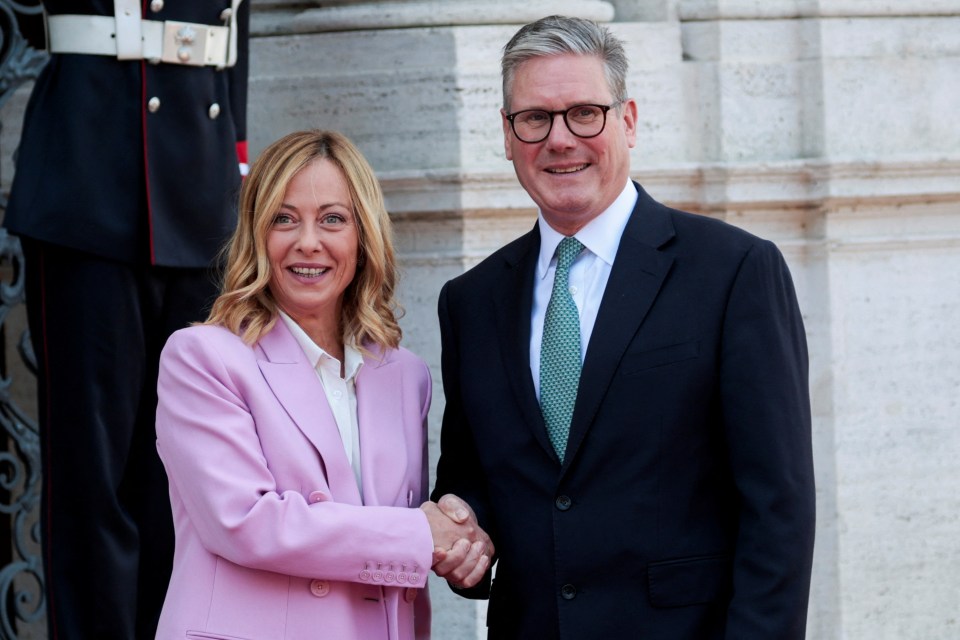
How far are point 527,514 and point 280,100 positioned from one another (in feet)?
7.59

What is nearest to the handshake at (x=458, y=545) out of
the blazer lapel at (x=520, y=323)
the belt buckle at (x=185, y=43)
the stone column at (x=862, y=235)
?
the blazer lapel at (x=520, y=323)

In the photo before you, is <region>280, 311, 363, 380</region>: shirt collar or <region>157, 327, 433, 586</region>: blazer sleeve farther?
<region>280, 311, 363, 380</region>: shirt collar

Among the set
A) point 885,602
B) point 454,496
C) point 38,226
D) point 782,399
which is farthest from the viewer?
point 885,602

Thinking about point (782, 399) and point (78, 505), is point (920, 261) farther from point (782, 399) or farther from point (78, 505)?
point (78, 505)

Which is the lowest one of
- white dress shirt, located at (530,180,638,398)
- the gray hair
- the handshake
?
the handshake

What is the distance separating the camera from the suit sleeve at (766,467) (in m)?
2.72

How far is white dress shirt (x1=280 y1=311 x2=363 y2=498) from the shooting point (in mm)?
3049

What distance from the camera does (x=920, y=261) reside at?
4.82 meters

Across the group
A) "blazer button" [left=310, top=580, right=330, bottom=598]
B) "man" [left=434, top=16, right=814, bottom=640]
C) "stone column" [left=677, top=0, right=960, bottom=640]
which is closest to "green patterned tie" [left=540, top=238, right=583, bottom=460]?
"man" [left=434, top=16, right=814, bottom=640]

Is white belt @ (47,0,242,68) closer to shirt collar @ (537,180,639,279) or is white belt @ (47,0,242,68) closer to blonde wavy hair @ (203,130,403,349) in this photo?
blonde wavy hair @ (203,130,403,349)

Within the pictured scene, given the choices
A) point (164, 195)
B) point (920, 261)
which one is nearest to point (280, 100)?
point (164, 195)

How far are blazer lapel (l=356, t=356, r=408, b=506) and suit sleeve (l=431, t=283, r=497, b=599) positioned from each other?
0.10 meters

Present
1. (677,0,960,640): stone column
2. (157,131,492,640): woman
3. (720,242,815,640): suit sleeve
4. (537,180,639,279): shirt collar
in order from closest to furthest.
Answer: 1. (720,242,815,640): suit sleeve
2. (157,131,492,640): woman
3. (537,180,639,279): shirt collar
4. (677,0,960,640): stone column

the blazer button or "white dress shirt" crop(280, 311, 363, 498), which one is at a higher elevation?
"white dress shirt" crop(280, 311, 363, 498)
